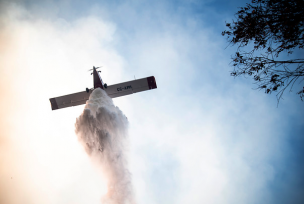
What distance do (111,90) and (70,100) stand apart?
432 cm

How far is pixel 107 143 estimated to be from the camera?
13.0 m

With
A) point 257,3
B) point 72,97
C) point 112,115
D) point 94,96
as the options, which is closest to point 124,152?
point 112,115

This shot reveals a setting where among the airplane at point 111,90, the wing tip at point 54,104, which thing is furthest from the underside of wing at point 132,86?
the wing tip at point 54,104

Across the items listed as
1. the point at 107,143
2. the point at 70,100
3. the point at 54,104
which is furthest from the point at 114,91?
the point at 54,104

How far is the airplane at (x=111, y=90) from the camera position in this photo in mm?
16422

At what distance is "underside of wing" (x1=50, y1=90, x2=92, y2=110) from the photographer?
16.6 m

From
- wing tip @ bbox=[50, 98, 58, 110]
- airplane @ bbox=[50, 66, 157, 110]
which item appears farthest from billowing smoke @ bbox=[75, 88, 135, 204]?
wing tip @ bbox=[50, 98, 58, 110]

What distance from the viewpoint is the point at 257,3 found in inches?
213

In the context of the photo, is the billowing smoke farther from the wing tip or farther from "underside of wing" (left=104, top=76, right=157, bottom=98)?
the wing tip

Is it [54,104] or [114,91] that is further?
[54,104]

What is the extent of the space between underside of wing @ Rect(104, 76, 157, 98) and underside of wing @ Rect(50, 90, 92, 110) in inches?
93.5

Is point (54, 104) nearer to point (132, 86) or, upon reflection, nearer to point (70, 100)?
point (70, 100)

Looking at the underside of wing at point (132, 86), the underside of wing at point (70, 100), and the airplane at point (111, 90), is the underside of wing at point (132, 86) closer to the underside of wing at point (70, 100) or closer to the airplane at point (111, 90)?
the airplane at point (111, 90)

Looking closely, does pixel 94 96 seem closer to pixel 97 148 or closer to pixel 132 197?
pixel 97 148
